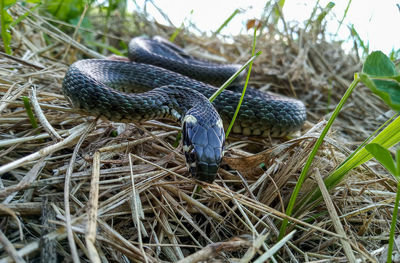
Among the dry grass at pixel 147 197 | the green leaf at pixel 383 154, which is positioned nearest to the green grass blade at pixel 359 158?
the dry grass at pixel 147 197

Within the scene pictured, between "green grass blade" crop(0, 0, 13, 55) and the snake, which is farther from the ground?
"green grass blade" crop(0, 0, 13, 55)

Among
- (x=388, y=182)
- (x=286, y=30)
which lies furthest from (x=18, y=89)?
(x=286, y=30)

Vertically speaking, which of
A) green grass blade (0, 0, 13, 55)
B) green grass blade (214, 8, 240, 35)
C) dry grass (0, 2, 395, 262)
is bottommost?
dry grass (0, 2, 395, 262)

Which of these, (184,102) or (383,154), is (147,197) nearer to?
(184,102)

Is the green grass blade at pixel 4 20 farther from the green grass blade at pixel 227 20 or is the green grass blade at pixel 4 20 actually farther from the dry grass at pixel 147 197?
the green grass blade at pixel 227 20

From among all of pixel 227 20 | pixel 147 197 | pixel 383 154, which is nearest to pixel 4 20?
pixel 147 197

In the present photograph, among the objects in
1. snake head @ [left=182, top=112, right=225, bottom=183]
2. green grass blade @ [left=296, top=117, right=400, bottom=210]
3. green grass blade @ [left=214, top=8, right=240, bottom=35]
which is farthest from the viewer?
green grass blade @ [left=214, top=8, right=240, bottom=35]

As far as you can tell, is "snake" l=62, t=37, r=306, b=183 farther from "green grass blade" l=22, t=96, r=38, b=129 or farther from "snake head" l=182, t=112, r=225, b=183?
"green grass blade" l=22, t=96, r=38, b=129

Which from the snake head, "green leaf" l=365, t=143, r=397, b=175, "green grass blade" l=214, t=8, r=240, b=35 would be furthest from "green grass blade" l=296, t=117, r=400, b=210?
"green grass blade" l=214, t=8, r=240, b=35
